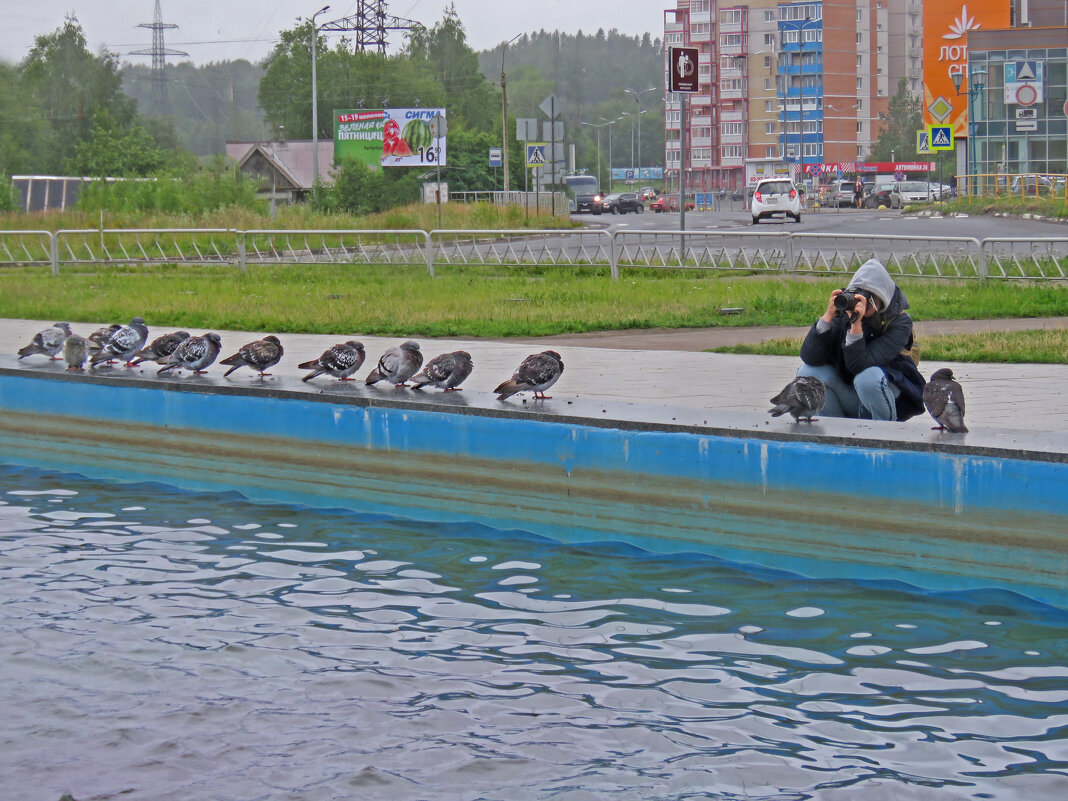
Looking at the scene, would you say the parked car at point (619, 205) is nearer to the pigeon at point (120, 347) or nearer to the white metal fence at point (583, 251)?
the white metal fence at point (583, 251)

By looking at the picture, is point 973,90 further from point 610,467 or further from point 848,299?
point 848,299

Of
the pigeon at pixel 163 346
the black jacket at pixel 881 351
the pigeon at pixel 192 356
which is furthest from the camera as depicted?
the pigeon at pixel 163 346

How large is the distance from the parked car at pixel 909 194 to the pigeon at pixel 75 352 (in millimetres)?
60926

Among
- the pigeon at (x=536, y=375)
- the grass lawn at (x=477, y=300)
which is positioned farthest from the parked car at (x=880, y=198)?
the pigeon at (x=536, y=375)

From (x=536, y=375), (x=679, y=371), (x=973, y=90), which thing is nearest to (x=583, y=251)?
(x=679, y=371)

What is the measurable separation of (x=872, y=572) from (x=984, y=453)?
3.05 ft

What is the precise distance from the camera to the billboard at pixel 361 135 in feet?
258

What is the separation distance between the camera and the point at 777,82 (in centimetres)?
12506

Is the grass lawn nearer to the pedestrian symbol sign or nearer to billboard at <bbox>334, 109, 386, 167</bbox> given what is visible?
the pedestrian symbol sign

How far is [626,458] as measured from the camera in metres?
8.45

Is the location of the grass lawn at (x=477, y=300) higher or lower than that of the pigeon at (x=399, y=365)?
higher

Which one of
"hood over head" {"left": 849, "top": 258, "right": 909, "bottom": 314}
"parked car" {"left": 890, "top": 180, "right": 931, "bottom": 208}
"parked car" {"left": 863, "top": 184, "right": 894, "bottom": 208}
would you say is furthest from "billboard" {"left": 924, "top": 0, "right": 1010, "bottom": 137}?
"hood over head" {"left": 849, "top": 258, "right": 909, "bottom": 314}

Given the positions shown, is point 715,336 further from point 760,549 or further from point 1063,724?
point 1063,724

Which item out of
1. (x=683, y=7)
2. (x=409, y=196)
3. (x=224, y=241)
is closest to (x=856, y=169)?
(x=683, y=7)
